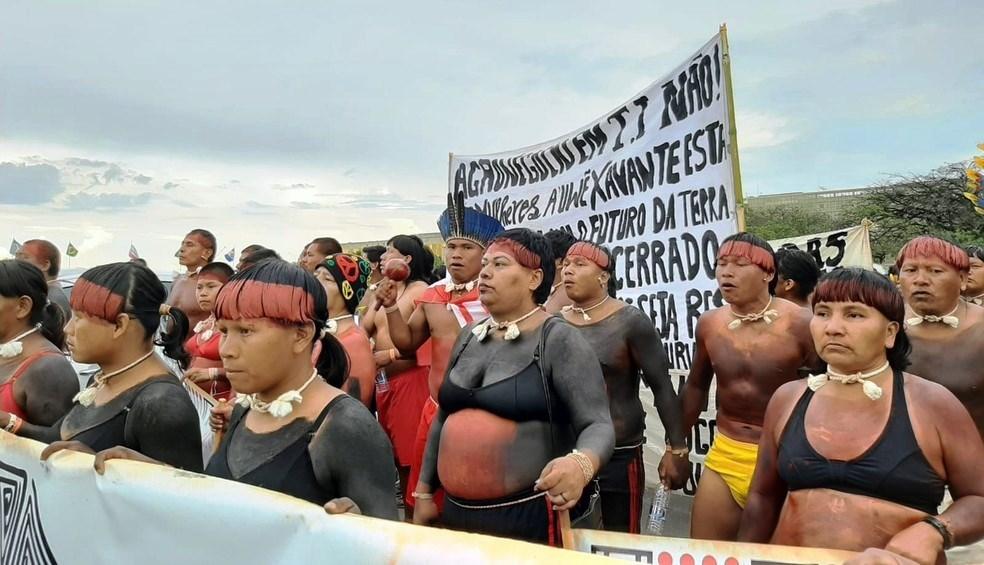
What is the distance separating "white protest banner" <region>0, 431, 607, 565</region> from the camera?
71.5 inches

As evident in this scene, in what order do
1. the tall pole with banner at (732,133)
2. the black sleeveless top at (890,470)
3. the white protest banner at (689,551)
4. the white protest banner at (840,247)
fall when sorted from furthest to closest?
the white protest banner at (840,247), the tall pole with banner at (732,133), the black sleeveless top at (890,470), the white protest banner at (689,551)

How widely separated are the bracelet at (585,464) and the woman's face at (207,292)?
3775mm

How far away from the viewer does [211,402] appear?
189 inches

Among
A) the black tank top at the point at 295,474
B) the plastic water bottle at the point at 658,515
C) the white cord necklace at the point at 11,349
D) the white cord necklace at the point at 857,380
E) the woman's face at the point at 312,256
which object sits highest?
the woman's face at the point at 312,256

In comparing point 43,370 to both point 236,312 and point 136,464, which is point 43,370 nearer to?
point 136,464

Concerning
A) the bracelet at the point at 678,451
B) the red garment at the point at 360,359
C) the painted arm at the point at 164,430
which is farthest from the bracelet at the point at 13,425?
the bracelet at the point at 678,451

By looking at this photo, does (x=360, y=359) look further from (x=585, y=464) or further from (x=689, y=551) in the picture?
(x=689, y=551)

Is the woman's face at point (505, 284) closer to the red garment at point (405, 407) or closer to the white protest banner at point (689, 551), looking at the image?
the white protest banner at point (689, 551)

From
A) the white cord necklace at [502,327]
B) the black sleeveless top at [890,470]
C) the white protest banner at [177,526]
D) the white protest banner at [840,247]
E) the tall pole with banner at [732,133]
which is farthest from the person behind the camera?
the white protest banner at [840,247]

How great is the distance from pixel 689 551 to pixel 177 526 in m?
1.51

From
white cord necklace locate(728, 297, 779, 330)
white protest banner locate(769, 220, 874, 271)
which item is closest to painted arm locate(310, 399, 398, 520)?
white cord necklace locate(728, 297, 779, 330)

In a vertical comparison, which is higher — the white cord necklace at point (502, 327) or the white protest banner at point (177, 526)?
the white cord necklace at point (502, 327)

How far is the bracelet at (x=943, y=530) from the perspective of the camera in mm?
2156

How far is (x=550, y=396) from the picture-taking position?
2.97 m
